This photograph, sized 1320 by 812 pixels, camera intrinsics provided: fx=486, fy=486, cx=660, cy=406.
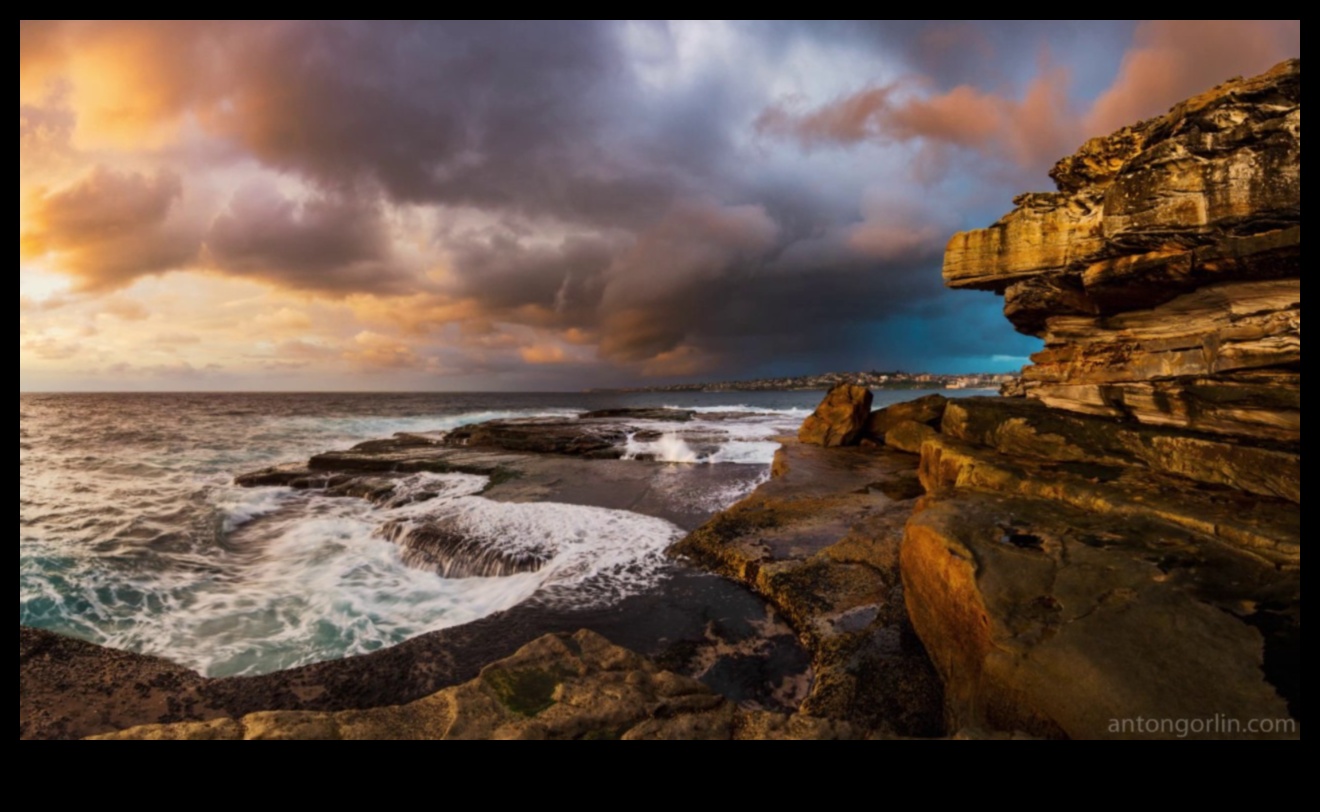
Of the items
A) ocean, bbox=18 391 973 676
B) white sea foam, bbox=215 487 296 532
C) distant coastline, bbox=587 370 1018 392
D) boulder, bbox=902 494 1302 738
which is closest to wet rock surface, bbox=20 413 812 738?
ocean, bbox=18 391 973 676

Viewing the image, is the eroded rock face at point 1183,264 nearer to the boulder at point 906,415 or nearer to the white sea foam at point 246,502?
the boulder at point 906,415

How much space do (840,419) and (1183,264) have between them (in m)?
14.0

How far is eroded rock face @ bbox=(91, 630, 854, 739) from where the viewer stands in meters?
3.53

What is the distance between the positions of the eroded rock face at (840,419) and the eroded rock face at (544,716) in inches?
678

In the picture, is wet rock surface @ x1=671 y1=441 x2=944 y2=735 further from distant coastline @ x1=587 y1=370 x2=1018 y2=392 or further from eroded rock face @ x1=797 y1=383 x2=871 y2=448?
distant coastline @ x1=587 y1=370 x2=1018 y2=392

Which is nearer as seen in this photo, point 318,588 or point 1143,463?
point 1143,463

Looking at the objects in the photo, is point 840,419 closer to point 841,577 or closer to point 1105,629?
point 841,577

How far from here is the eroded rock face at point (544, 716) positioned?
3.53 m

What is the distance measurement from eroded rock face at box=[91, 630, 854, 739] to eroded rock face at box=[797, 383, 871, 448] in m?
17.2

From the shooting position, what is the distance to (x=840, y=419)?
20562 mm

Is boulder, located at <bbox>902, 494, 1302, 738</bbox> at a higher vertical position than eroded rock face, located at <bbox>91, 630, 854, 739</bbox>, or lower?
higher

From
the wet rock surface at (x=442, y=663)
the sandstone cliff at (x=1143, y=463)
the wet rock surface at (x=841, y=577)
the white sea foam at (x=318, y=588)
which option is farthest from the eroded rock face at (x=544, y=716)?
the white sea foam at (x=318, y=588)

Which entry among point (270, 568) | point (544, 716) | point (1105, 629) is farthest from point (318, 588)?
point (1105, 629)
